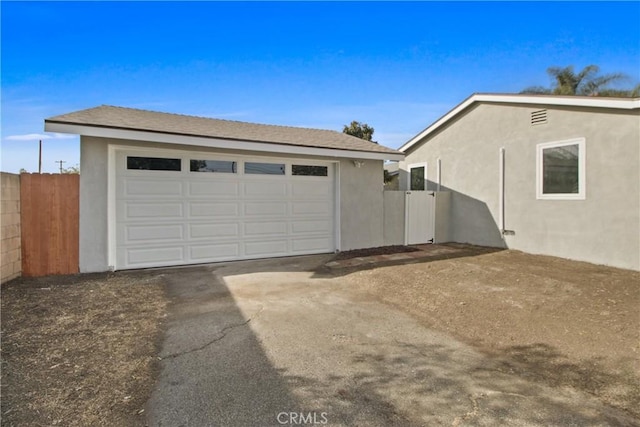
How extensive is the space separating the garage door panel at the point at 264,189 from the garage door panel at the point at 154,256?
6.90 feet

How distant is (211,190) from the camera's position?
8250 mm

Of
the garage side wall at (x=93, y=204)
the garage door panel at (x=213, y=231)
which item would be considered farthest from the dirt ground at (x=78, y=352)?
the garage door panel at (x=213, y=231)

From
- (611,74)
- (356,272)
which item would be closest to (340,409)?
(356,272)

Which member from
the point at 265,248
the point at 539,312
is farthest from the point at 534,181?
the point at 265,248

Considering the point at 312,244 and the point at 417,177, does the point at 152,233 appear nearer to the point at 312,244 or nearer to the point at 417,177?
the point at 312,244

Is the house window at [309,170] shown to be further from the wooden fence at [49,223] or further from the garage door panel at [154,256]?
the wooden fence at [49,223]

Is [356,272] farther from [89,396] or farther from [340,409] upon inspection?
[89,396]

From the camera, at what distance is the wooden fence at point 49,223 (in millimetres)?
6574

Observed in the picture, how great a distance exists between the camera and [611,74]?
16.6 m

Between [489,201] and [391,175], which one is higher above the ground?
[391,175]

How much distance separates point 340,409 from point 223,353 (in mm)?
1514

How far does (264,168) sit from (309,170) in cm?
132

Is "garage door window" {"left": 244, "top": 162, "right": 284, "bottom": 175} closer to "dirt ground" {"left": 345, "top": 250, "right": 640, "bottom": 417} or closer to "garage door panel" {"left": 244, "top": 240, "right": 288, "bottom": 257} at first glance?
"garage door panel" {"left": 244, "top": 240, "right": 288, "bottom": 257}

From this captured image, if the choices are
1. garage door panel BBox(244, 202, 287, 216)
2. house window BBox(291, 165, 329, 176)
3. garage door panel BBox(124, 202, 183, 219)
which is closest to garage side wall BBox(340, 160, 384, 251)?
house window BBox(291, 165, 329, 176)
